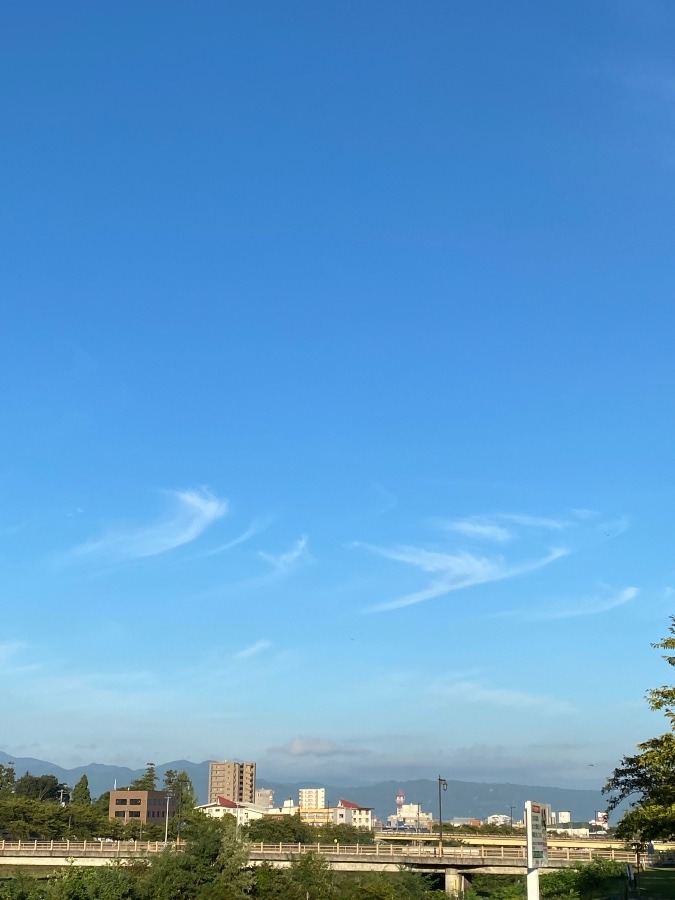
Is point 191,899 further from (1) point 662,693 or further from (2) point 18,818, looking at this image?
(2) point 18,818

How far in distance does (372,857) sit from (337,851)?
3242mm

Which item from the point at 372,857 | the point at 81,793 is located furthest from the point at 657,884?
the point at 81,793

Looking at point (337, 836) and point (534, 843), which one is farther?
point (337, 836)

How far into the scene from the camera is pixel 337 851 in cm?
7875

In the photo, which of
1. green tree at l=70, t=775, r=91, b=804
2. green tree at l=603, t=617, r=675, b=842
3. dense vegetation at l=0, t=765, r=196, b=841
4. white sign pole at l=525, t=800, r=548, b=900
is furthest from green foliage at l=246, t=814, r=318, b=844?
white sign pole at l=525, t=800, r=548, b=900

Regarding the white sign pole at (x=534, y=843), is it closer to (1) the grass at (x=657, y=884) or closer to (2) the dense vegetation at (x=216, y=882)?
(2) the dense vegetation at (x=216, y=882)

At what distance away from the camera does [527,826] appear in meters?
20.4

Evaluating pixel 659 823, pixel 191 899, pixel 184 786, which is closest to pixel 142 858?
pixel 191 899

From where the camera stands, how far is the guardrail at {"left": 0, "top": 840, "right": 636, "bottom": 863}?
72.4 metres

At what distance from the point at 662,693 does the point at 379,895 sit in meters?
33.1

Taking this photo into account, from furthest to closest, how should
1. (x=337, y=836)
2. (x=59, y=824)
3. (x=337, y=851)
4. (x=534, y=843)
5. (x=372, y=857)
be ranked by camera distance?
(x=337, y=836)
(x=59, y=824)
(x=337, y=851)
(x=372, y=857)
(x=534, y=843)

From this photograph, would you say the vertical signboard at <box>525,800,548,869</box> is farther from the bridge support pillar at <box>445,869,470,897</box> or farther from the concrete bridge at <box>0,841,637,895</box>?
the bridge support pillar at <box>445,869,470,897</box>

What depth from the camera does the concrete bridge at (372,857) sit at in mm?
71875

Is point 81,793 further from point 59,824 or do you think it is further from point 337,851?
point 337,851
